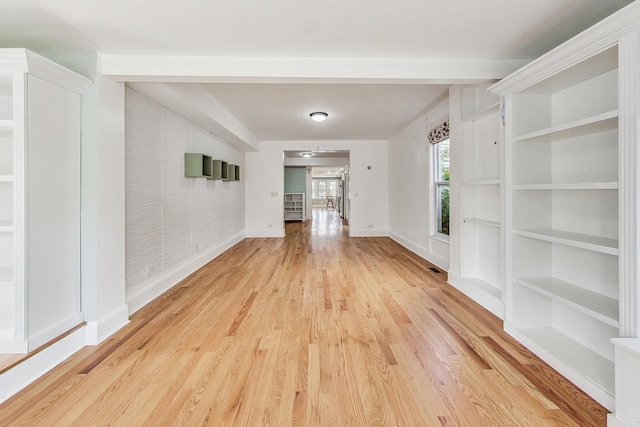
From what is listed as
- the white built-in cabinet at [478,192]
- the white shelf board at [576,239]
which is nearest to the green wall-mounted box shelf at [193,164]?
the white built-in cabinet at [478,192]

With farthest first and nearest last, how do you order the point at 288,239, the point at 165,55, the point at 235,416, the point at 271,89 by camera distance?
the point at 288,239
the point at 271,89
the point at 165,55
the point at 235,416

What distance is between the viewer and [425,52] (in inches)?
86.6

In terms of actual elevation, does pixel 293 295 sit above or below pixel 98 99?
below

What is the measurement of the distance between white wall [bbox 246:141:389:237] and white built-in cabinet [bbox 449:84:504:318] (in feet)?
11.9

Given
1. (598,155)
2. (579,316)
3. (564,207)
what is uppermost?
(598,155)

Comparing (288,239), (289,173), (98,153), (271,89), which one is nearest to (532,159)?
(271,89)

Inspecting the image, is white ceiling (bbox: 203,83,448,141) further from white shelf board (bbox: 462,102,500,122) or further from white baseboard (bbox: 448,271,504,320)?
white baseboard (bbox: 448,271,504,320)

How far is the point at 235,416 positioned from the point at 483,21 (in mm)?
2646

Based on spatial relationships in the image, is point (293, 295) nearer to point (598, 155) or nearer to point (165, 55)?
point (165, 55)

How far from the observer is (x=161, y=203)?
10.4 ft

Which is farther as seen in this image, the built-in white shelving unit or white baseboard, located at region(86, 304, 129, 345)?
the built-in white shelving unit

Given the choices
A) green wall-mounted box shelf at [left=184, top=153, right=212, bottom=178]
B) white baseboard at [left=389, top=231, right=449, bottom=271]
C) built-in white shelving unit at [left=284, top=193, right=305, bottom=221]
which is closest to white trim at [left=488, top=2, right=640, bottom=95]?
white baseboard at [left=389, top=231, right=449, bottom=271]

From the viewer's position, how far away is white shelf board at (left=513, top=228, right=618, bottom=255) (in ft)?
4.90

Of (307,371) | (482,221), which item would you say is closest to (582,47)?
(482,221)
